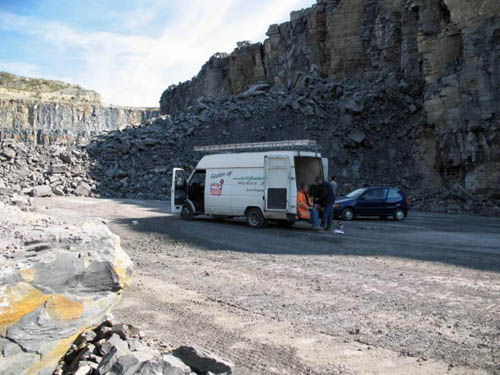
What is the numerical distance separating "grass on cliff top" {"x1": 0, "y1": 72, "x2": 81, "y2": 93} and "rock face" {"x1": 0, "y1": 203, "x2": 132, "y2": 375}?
116 m

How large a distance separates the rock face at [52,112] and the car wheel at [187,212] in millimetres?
69479

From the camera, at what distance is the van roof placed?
13.7 metres

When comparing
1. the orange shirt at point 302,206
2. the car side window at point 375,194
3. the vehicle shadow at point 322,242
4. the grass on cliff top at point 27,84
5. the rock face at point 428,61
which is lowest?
the vehicle shadow at point 322,242

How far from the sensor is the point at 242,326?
503 cm

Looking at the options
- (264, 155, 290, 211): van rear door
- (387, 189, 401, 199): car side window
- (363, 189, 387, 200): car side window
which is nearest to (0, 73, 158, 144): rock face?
(363, 189, 387, 200): car side window

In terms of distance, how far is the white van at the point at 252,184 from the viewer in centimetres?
1338

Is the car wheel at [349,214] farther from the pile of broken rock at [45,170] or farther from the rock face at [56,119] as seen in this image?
the rock face at [56,119]

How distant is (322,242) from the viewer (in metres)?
11.1

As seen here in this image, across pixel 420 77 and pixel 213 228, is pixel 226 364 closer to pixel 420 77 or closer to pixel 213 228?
pixel 213 228

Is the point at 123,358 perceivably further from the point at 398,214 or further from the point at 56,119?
the point at 56,119

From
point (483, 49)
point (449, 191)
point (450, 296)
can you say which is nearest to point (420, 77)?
point (483, 49)

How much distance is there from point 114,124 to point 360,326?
368 feet

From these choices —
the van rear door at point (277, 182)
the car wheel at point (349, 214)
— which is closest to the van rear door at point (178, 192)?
the van rear door at point (277, 182)

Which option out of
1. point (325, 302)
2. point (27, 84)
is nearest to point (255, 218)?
point (325, 302)
